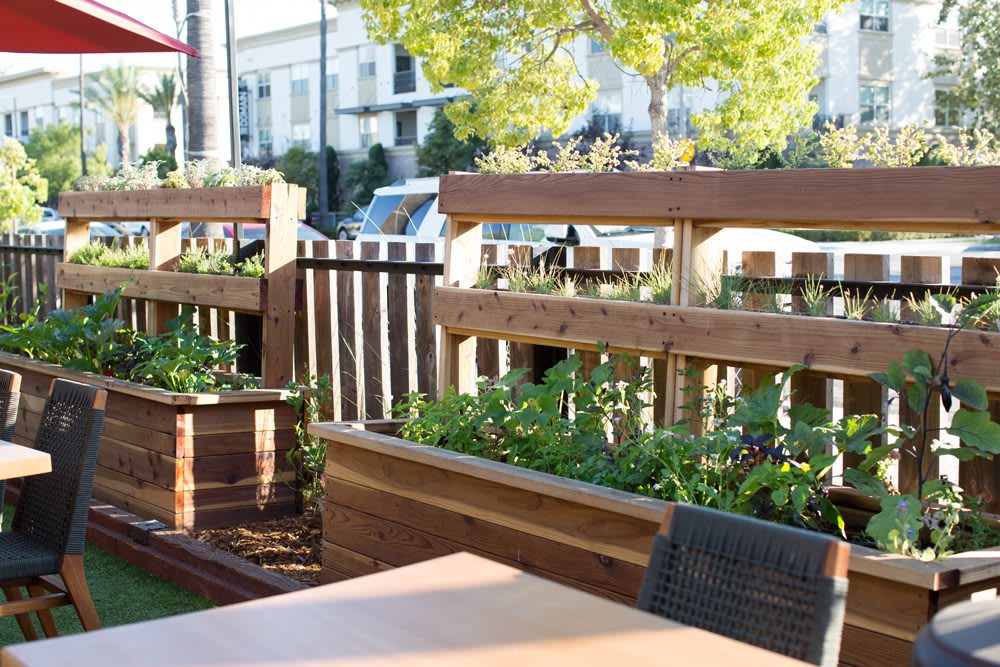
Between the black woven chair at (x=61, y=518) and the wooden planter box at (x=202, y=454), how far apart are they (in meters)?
1.51

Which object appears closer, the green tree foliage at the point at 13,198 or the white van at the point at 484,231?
the white van at the point at 484,231

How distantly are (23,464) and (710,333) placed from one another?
2.09 meters

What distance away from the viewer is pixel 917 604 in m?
2.46

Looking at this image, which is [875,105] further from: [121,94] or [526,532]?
[121,94]

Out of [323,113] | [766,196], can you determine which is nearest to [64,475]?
[766,196]

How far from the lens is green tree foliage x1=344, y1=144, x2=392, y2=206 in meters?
41.9

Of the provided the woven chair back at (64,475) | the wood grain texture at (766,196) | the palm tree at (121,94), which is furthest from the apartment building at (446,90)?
the woven chair back at (64,475)

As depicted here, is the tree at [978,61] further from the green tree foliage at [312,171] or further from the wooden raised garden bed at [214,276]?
the wooden raised garden bed at [214,276]

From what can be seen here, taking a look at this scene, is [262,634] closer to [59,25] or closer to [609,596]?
[609,596]

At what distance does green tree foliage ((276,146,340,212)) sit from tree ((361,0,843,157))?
2333 centimetres

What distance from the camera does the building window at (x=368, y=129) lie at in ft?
150

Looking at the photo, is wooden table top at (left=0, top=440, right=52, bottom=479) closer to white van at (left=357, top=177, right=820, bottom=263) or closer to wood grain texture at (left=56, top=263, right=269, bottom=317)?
wood grain texture at (left=56, top=263, right=269, bottom=317)

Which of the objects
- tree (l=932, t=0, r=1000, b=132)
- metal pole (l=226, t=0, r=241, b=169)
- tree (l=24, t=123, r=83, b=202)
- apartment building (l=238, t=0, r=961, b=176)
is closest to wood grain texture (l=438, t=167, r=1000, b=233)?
metal pole (l=226, t=0, r=241, b=169)

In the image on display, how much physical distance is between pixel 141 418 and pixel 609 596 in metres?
3.11
